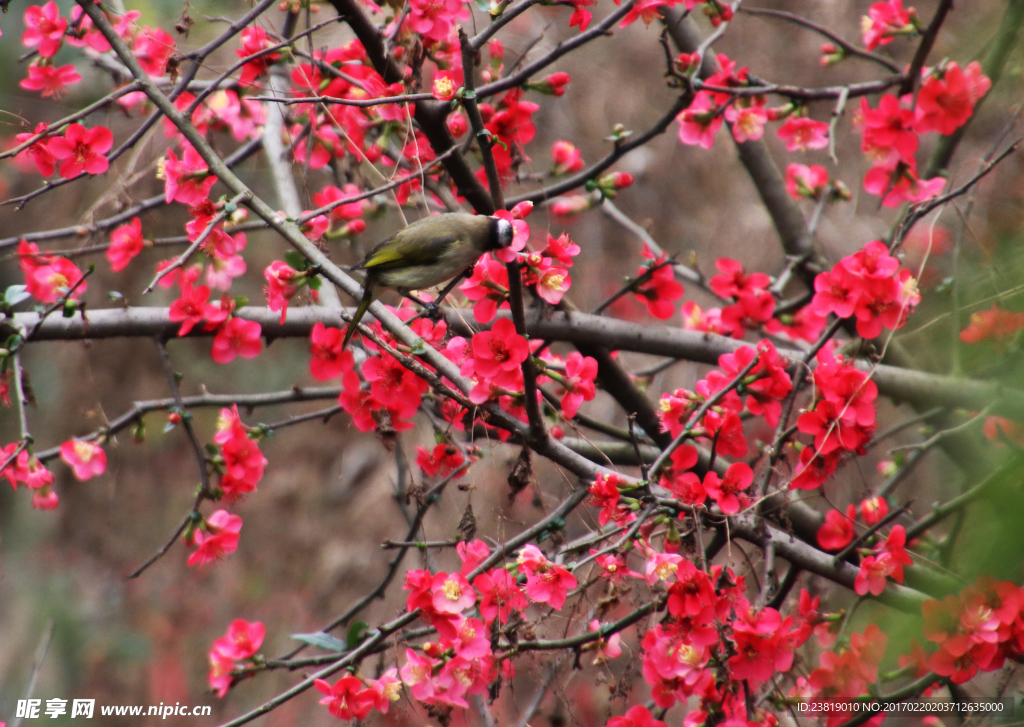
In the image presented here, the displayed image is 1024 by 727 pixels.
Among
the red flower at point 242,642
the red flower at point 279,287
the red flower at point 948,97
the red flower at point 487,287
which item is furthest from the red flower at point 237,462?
the red flower at point 948,97

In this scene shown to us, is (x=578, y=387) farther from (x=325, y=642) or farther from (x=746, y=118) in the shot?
(x=746, y=118)

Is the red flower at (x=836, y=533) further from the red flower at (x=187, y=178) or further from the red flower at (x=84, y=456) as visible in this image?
the red flower at (x=84, y=456)

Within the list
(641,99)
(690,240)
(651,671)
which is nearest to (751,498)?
(651,671)

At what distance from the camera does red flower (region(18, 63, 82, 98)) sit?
2676mm

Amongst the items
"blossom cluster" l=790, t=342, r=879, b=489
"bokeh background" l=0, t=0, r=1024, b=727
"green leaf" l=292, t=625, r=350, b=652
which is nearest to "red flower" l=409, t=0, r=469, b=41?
"blossom cluster" l=790, t=342, r=879, b=489

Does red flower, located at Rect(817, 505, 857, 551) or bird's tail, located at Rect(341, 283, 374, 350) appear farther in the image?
red flower, located at Rect(817, 505, 857, 551)

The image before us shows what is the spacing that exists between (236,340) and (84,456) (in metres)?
0.61

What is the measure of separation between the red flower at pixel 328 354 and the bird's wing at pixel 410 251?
0.37 m

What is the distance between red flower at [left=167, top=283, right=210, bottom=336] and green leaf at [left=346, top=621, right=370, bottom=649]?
1.07 m

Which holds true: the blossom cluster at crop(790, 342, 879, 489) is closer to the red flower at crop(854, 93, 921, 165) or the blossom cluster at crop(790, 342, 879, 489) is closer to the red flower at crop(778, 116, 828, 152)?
the red flower at crop(854, 93, 921, 165)

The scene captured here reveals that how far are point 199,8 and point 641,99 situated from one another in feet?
16.0

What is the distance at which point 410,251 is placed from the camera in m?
2.74

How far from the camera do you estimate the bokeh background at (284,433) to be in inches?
223

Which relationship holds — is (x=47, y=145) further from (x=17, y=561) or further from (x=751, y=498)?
(x=17, y=561)
